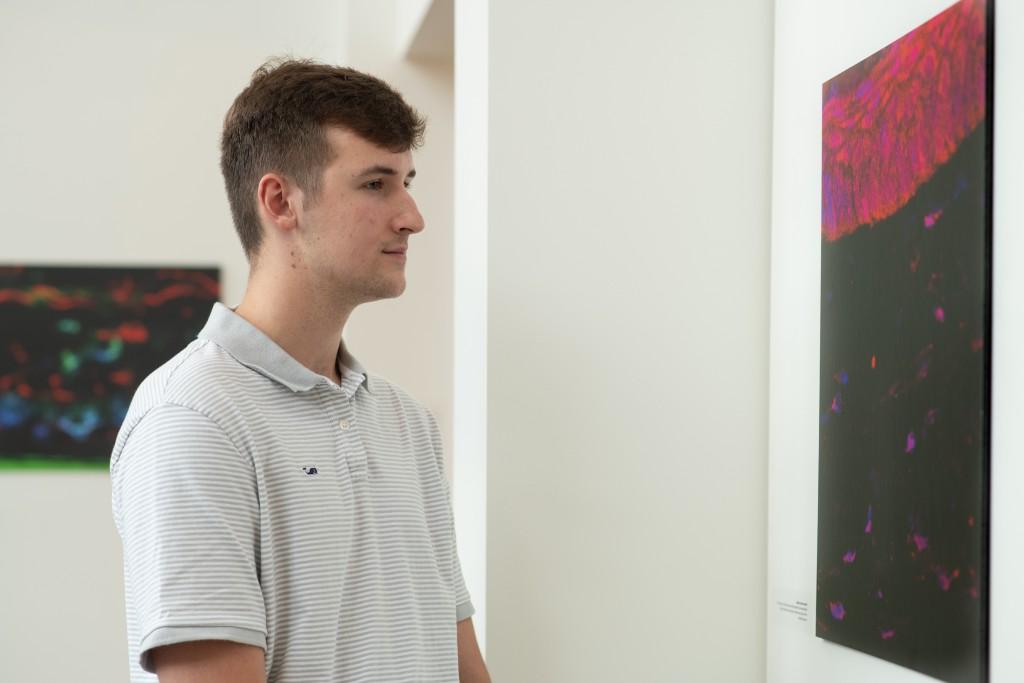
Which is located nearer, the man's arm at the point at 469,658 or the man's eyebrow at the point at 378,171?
the man's eyebrow at the point at 378,171

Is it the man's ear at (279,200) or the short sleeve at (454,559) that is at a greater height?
the man's ear at (279,200)

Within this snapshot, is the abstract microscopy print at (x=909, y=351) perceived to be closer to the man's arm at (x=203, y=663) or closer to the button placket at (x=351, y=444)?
the button placket at (x=351, y=444)

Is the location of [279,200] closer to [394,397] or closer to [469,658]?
[394,397]

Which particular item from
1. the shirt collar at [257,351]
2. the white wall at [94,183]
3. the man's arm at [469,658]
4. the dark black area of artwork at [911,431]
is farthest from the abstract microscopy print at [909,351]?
the white wall at [94,183]

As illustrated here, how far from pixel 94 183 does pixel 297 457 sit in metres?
2.51

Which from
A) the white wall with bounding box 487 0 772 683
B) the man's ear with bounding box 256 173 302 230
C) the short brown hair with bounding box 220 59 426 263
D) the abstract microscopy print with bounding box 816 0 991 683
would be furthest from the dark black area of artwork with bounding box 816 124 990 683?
the man's ear with bounding box 256 173 302 230

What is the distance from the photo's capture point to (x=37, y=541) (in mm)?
3498

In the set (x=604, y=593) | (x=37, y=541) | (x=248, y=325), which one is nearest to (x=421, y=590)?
(x=248, y=325)

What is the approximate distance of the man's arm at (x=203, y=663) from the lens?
1230mm

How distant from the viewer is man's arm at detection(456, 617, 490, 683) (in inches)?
69.5

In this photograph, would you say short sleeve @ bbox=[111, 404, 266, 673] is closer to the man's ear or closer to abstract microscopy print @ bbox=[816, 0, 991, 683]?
the man's ear

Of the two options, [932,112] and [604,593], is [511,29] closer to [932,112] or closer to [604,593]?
[932,112]

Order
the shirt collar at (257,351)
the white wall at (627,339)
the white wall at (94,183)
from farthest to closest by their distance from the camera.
Answer: 1. the white wall at (94,183)
2. the white wall at (627,339)
3. the shirt collar at (257,351)

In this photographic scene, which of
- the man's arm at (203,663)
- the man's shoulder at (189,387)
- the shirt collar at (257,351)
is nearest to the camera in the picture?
the man's arm at (203,663)
